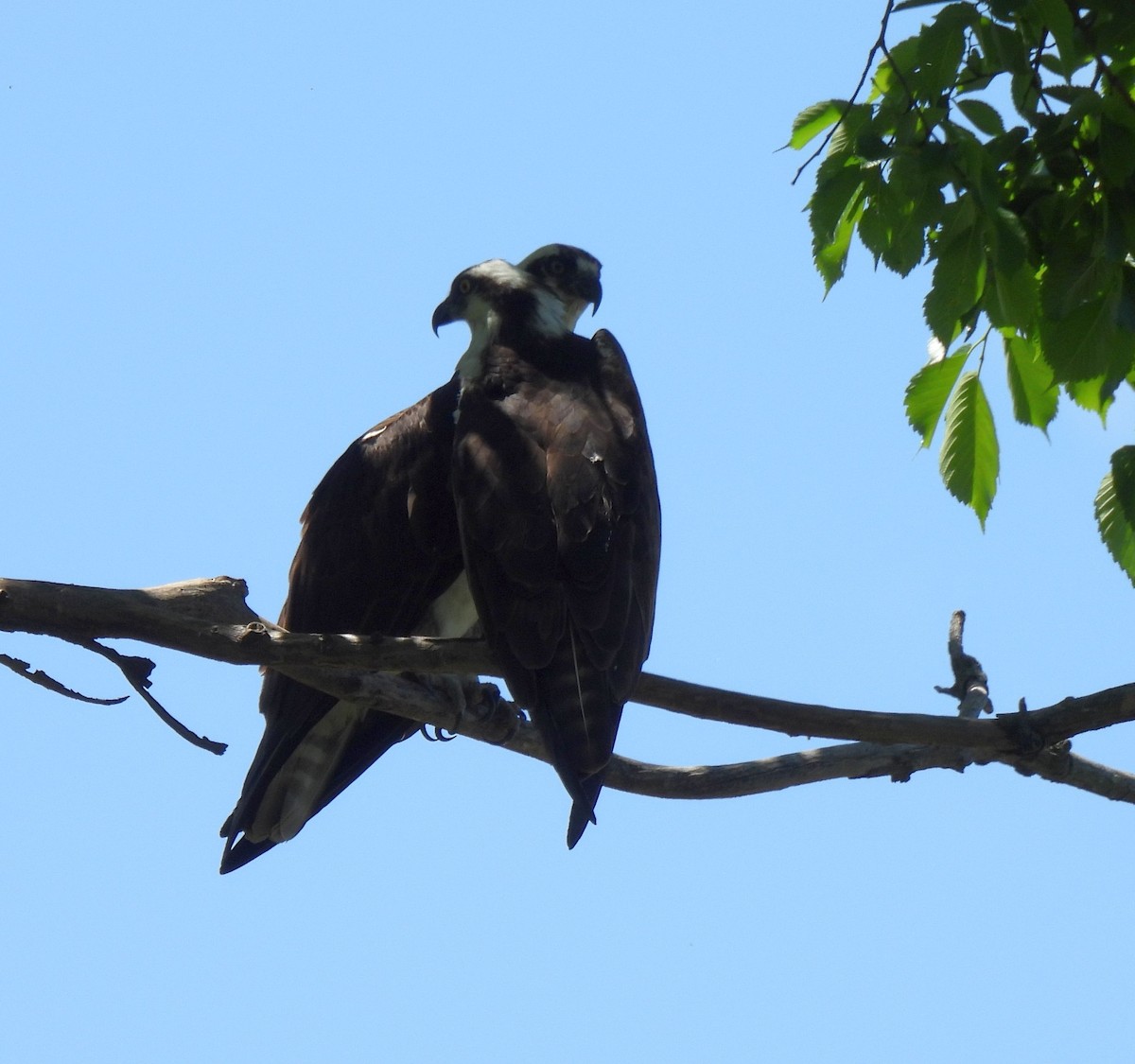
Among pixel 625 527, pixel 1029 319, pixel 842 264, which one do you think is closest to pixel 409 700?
pixel 625 527

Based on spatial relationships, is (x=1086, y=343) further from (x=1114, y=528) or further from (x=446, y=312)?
(x=446, y=312)

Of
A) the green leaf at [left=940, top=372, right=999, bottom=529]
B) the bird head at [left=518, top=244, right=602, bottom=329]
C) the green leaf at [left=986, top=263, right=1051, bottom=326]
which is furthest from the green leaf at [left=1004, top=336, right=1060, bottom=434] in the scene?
the bird head at [left=518, top=244, right=602, bottom=329]

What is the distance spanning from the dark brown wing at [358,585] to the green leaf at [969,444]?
6.54ft

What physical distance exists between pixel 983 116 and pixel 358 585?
2.78 m

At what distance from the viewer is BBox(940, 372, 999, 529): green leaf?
9.82 ft

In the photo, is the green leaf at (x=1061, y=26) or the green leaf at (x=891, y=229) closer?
the green leaf at (x=1061, y=26)

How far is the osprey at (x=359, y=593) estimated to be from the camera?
4660 millimetres

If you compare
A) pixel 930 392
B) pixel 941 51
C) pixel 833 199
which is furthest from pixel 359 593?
pixel 941 51

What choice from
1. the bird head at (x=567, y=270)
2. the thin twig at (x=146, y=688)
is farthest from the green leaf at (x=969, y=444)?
the bird head at (x=567, y=270)

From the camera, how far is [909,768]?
→ 4.02 metres

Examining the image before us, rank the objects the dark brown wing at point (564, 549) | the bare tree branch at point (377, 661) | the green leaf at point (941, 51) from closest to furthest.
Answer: the green leaf at point (941, 51), the bare tree branch at point (377, 661), the dark brown wing at point (564, 549)

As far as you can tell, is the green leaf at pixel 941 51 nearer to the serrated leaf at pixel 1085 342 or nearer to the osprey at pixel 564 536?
the serrated leaf at pixel 1085 342

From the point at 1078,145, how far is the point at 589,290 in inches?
128

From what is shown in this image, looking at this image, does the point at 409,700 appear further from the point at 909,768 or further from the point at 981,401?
the point at 981,401
